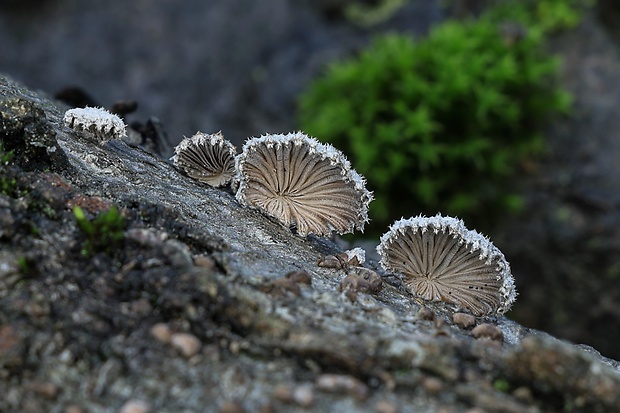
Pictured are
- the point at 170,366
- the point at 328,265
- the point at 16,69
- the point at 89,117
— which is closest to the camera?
the point at 170,366

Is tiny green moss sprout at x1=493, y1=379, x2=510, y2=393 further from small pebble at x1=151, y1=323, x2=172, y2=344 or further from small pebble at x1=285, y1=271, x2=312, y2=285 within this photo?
small pebble at x1=151, y1=323, x2=172, y2=344

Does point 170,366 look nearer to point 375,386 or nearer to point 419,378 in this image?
point 375,386

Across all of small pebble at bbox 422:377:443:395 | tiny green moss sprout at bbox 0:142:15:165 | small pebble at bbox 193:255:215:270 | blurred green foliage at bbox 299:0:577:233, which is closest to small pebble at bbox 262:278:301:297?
small pebble at bbox 193:255:215:270

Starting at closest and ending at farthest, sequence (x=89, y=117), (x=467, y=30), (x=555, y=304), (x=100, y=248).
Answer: (x=100, y=248) → (x=89, y=117) → (x=555, y=304) → (x=467, y=30)

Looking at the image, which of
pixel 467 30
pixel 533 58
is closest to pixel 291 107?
pixel 467 30

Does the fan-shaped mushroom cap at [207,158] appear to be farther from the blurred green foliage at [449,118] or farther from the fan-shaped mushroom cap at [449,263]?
the blurred green foliage at [449,118]

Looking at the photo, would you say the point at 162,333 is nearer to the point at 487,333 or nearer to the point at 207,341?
the point at 207,341

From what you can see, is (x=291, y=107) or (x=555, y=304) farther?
(x=291, y=107)

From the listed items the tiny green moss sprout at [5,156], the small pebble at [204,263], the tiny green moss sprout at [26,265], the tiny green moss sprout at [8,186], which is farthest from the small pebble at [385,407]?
the tiny green moss sprout at [5,156]
